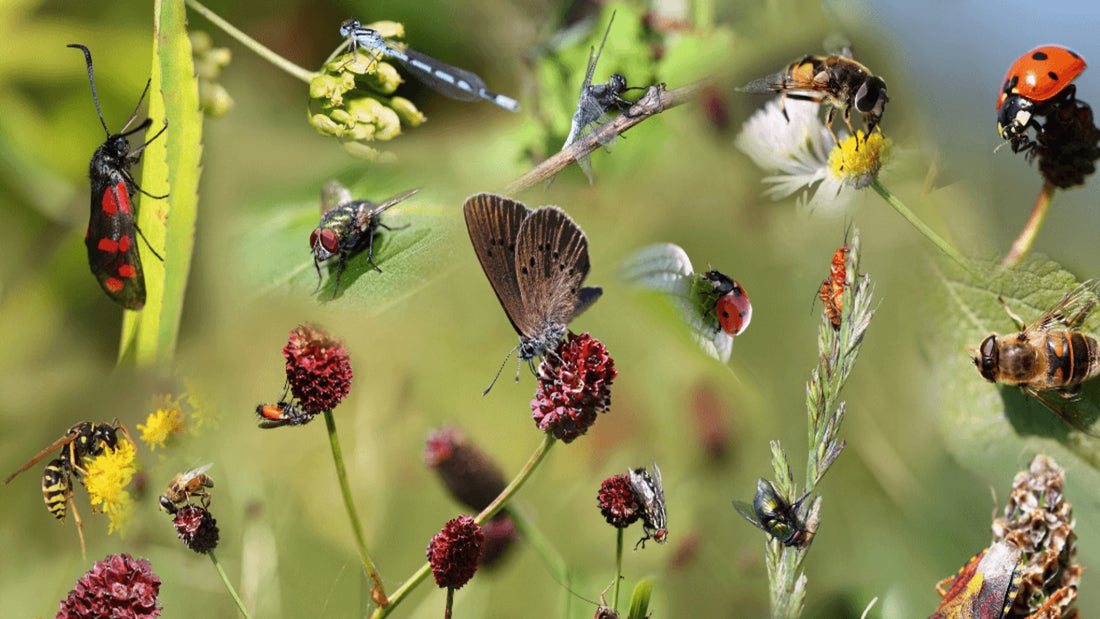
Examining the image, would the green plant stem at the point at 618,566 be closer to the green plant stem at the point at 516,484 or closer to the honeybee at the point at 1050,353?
the green plant stem at the point at 516,484

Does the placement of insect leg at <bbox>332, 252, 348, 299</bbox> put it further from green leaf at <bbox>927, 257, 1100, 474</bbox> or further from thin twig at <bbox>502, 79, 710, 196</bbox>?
green leaf at <bbox>927, 257, 1100, 474</bbox>

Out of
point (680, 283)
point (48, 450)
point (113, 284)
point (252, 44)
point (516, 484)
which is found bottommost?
point (516, 484)

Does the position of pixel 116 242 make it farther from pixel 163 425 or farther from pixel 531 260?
pixel 531 260

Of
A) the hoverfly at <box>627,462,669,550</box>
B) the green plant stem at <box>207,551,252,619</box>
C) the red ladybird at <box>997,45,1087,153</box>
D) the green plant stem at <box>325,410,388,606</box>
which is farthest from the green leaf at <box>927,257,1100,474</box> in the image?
the green plant stem at <box>207,551,252,619</box>

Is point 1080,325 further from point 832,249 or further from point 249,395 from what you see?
point 249,395

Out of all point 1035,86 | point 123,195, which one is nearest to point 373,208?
point 123,195
